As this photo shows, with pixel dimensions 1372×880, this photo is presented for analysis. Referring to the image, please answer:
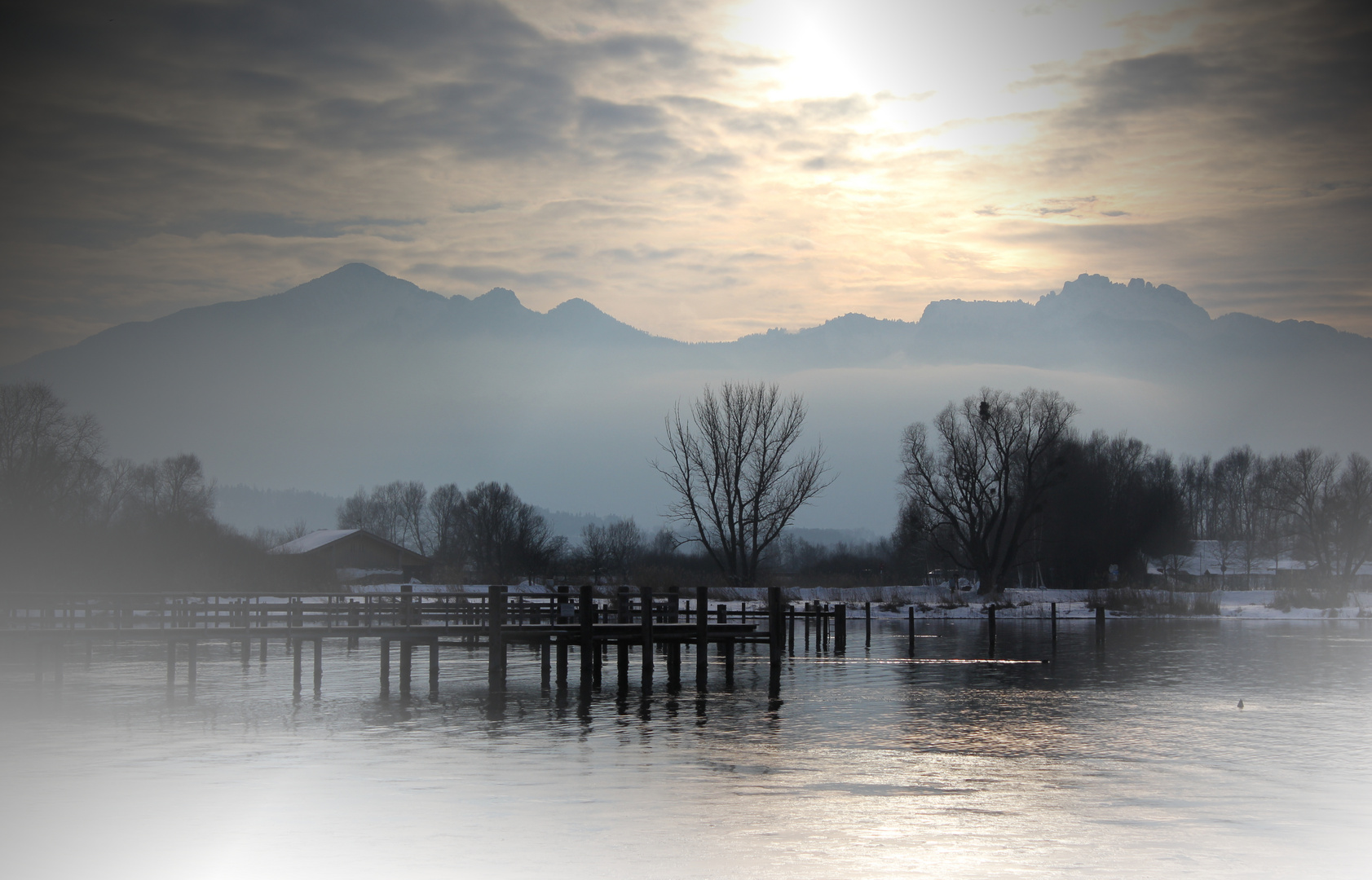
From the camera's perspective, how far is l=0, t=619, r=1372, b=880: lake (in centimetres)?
1297

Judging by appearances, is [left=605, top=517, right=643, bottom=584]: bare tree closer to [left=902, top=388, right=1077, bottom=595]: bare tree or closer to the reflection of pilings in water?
[left=902, top=388, right=1077, bottom=595]: bare tree

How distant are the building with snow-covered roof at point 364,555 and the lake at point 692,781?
65670mm

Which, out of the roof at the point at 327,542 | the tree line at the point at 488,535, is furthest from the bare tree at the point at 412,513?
the roof at the point at 327,542

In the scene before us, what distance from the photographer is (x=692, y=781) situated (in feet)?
57.7

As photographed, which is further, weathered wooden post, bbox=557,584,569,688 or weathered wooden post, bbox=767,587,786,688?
weathered wooden post, bbox=767,587,786,688

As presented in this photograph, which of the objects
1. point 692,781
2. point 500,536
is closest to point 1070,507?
point 500,536

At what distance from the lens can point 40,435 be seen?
71.4m

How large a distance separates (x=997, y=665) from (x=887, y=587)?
179 feet

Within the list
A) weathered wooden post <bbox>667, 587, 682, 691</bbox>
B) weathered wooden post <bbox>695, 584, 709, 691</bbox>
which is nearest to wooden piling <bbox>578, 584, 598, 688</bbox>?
weathered wooden post <bbox>667, 587, 682, 691</bbox>

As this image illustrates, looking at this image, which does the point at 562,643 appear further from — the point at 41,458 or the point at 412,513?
the point at 412,513

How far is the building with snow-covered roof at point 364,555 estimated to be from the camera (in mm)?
99125

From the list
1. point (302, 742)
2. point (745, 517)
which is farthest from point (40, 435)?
point (302, 742)

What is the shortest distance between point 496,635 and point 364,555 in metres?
75.4

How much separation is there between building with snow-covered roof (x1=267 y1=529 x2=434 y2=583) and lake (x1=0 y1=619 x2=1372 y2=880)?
215 feet
